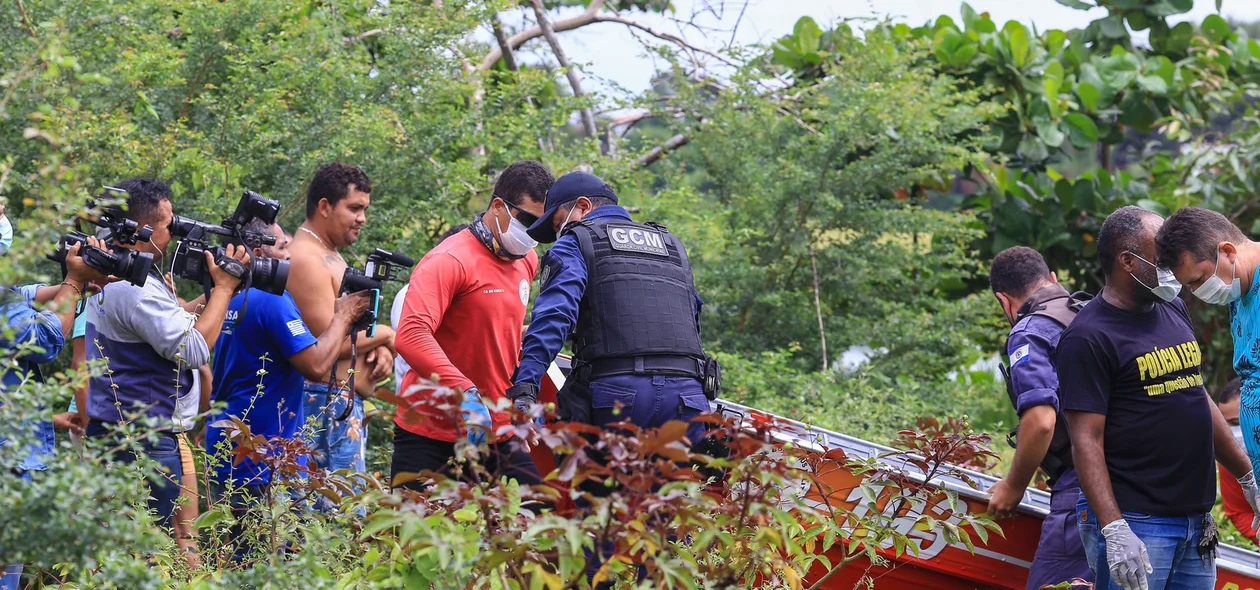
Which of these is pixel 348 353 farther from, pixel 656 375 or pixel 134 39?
pixel 134 39

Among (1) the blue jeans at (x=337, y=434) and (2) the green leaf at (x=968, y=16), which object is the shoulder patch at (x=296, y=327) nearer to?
(1) the blue jeans at (x=337, y=434)

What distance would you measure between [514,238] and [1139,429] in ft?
7.50

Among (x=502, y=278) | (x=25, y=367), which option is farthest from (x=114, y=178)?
(x=502, y=278)

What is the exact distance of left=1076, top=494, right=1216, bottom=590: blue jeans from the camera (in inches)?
151

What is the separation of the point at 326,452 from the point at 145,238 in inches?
51.1

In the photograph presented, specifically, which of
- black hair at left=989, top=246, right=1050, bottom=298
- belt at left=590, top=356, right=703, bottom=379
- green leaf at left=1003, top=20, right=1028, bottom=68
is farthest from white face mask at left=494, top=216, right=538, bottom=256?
green leaf at left=1003, top=20, right=1028, bottom=68

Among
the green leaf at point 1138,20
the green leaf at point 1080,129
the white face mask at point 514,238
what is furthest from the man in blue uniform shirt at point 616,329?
the green leaf at point 1138,20

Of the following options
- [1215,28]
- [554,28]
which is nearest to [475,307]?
[554,28]

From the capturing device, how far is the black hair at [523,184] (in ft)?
15.6

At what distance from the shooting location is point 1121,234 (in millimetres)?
3973

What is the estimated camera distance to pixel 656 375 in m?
4.17

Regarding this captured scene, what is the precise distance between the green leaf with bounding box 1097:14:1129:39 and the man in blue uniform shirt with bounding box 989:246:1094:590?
764cm

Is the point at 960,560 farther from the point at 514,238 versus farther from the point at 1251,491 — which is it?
the point at 514,238

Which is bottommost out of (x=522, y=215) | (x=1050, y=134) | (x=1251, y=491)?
(x=1251, y=491)
